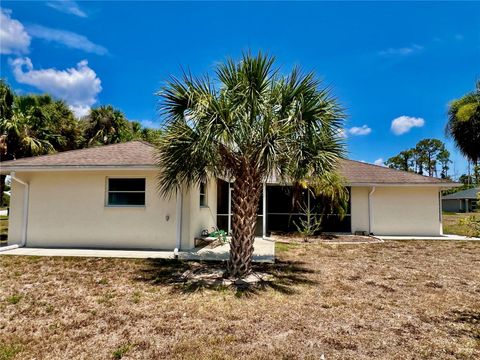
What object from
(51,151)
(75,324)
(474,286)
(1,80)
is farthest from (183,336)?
(1,80)

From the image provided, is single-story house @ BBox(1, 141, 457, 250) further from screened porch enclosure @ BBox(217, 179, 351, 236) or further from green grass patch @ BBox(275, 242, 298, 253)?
screened porch enclosure @ BBox(217, 179, 351, 236)

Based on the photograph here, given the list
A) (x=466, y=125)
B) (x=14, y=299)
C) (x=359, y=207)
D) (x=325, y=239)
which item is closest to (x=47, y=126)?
(x=14, y=299)

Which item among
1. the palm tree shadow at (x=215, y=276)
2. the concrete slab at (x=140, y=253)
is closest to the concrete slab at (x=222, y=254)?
the concrete slab at (x=140, y=253)

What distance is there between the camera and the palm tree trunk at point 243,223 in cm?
765

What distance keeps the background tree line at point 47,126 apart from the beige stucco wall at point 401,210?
41.9 ft

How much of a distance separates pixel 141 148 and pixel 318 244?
8.67 m

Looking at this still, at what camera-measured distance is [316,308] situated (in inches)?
223

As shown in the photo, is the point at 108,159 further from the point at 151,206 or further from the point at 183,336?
the point at 183,336

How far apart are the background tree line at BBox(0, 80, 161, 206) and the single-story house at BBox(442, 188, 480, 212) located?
4329 cm

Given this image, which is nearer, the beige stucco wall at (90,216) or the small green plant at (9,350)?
the small green plant at (9,350)

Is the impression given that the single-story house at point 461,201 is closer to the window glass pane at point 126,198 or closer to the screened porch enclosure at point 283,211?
the screened porch enclosure at point 283,211

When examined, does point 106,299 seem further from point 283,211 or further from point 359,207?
point 359,207

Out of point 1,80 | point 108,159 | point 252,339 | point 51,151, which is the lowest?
point 252,339

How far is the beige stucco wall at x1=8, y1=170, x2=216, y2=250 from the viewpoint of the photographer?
440 inches
